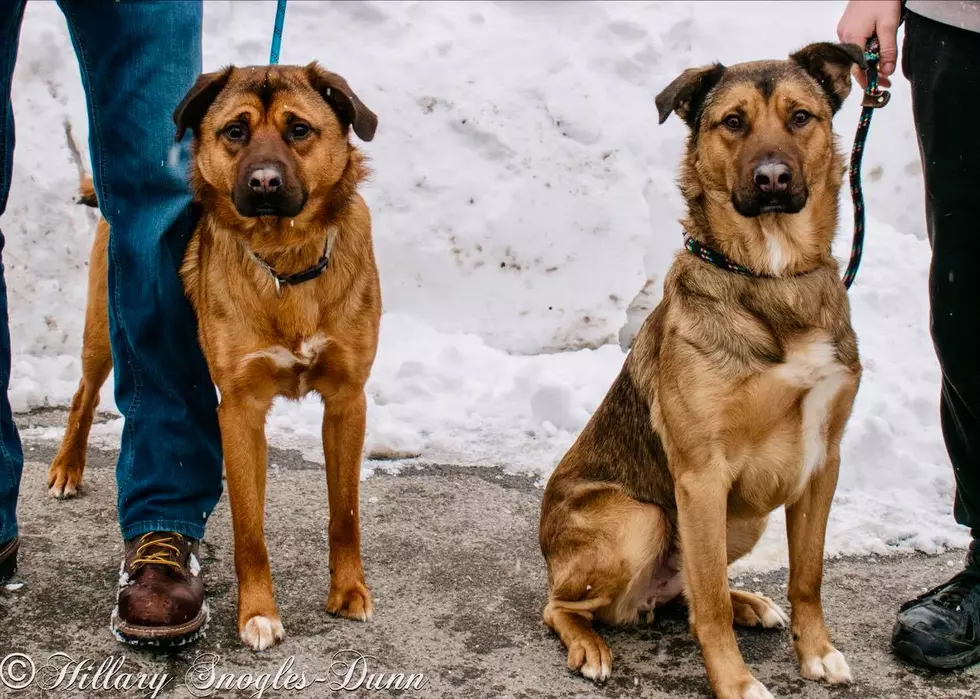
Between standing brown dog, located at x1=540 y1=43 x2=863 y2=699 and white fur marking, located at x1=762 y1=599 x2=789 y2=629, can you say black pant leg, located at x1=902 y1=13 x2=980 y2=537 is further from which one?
white fur marking, located at x1=762 y1=599 x2=789 y2=629

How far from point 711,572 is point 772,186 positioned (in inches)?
42.6

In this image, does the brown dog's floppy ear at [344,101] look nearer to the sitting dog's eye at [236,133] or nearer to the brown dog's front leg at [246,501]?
the sitting dog's eye at [236,133]

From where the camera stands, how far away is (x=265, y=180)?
2900mm

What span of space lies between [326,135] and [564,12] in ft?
14.5

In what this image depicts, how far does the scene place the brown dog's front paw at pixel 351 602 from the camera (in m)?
3.19

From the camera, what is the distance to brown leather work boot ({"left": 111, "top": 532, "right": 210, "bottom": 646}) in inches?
113

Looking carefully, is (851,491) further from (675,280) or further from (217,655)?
(217,655)

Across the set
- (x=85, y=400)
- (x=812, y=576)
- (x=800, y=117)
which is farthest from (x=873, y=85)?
(x=85, y=400)

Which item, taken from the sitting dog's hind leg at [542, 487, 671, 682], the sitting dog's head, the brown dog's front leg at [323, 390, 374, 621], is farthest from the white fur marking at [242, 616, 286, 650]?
the sitting dog's head

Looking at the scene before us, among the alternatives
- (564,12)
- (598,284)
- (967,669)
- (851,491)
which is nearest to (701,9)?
(564,12)

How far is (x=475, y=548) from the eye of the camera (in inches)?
148

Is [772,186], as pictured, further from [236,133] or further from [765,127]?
[236,133]

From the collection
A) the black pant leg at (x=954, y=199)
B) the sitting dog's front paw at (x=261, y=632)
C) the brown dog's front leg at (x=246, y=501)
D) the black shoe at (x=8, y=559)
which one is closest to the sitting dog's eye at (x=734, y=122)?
the black pant leg at (x=954, y=199)
